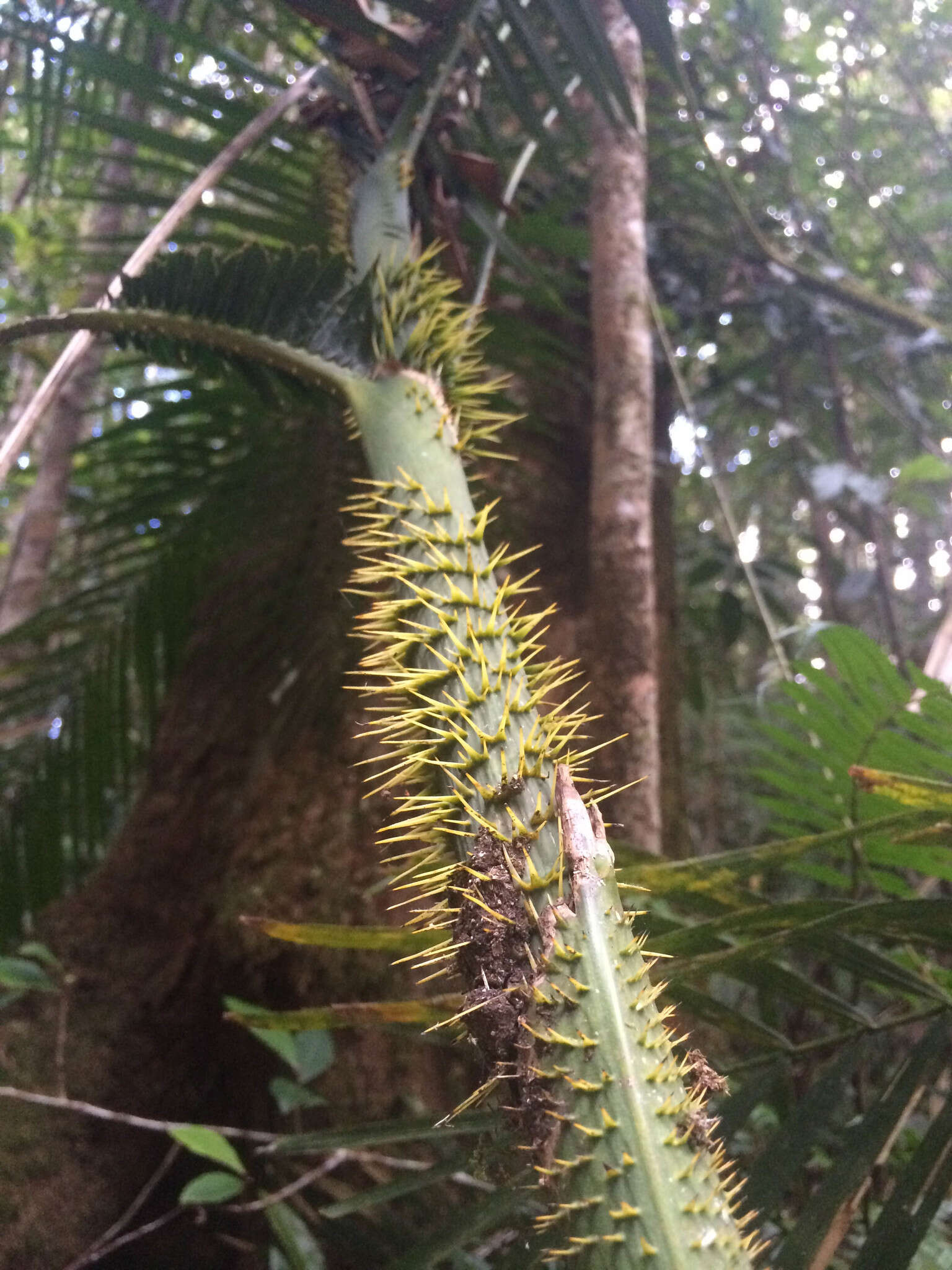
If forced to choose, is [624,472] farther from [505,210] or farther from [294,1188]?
[294,1188]

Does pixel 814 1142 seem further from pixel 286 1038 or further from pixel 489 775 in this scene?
pixel 286 1038

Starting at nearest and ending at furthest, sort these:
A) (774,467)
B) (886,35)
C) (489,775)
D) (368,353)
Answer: (489,775), (368,353), (774,467), (886,35)

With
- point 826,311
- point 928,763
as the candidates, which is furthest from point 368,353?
point 826,311

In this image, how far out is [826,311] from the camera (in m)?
2.61

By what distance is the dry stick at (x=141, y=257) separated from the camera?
0.71m

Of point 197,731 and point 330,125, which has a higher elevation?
point 330,125

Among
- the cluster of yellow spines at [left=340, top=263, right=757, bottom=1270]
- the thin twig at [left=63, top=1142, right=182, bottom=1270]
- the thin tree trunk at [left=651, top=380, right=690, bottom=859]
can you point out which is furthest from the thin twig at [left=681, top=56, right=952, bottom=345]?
the thin twig at [left=63, top=1142, right=182, bottom=1270]

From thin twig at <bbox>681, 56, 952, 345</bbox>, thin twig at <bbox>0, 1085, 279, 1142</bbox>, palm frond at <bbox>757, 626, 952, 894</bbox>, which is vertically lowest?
thin twig at <bbox>0, 1085, 279, 1142</bbox>

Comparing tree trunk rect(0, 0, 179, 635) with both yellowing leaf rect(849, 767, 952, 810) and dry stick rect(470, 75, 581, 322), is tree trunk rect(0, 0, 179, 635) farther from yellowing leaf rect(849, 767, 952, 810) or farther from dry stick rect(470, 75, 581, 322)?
yellowing leaf rect(849, 767, 952, 810)

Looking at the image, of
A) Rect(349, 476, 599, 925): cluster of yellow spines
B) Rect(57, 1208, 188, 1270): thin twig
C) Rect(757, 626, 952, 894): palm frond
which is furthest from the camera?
Rect(57, 1208, 188, 1270): thin twig

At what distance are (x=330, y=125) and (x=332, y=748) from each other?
998mm

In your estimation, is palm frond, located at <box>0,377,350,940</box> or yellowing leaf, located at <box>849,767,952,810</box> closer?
yellowing leaf, located at <box>849,767,952,810</box>

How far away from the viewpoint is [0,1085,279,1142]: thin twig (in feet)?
3.78

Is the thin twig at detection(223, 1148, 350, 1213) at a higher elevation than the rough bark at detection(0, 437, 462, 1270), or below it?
below
